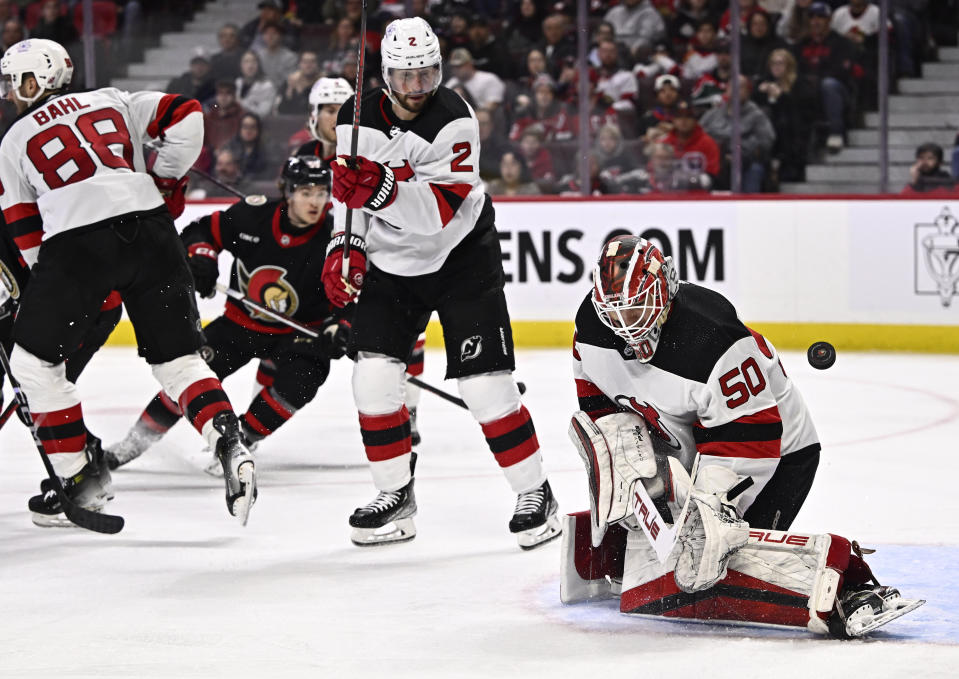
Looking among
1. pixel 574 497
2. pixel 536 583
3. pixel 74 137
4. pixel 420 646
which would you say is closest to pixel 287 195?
pixel 74 137

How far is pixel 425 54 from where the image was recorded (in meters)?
3.41

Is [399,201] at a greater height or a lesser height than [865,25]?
lesser

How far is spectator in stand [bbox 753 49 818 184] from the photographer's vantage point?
267 inches

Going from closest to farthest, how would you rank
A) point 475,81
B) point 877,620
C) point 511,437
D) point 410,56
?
point 877,620, point 410,56, point 511,437, point 475,81

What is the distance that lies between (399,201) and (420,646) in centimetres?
123

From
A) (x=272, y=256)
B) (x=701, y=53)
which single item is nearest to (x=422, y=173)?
(x=272, y=256)

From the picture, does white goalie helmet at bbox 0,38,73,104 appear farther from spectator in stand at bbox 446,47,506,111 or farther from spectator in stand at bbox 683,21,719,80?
spectator in stand at bbox 683,21,719,80

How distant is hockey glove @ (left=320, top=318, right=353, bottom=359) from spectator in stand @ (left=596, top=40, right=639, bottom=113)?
3.05 meters

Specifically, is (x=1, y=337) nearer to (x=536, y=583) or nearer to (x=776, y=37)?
(x=536, y=583)

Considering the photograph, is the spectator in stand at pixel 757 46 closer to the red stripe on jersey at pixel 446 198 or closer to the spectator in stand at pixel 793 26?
the spectator in stand at pixel 793 26

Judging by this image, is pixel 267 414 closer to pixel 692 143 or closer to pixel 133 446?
pixel 133 446

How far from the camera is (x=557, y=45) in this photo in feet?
23.1

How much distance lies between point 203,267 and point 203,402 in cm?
80

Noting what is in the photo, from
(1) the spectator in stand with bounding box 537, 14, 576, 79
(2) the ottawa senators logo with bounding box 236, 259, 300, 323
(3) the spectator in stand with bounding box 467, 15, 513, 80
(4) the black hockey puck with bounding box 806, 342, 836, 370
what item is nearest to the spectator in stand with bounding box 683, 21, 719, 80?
(1) the spectator in stand with bounding box 537, 14, 576, 79
